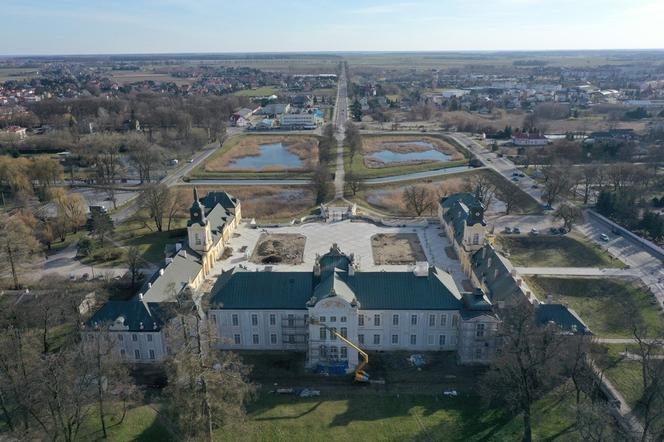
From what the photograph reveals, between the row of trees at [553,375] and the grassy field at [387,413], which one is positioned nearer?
the row of trees at [553,375]

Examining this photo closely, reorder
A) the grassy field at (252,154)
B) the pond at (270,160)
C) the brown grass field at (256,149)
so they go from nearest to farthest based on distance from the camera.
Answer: the grassy field at (252,154) < the brown grass field at (256,149) < the pond at (270,160)

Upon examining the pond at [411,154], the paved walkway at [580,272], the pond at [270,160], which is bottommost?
the paved walkway at [580,272]

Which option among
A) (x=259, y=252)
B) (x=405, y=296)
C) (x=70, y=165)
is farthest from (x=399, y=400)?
(x=70, y=165)

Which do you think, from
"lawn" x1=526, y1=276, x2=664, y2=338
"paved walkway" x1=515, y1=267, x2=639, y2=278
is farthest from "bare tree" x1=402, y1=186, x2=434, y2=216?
"lawn" x1=526, y1=276, x2=664, y2=338

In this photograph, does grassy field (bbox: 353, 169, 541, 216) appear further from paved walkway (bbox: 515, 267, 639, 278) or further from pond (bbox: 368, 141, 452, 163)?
paved walkway (bbox: 515, 267, 639, 278)

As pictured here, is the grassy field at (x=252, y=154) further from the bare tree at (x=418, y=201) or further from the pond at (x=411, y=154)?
the bare tree at (x=418, y=201)

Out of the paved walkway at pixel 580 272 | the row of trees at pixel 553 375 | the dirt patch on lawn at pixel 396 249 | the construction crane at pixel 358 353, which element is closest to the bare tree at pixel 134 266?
the construction crane at pixel 358 353

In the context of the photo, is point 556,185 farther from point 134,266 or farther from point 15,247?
point 15,247

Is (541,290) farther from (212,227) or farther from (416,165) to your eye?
(416,165)
